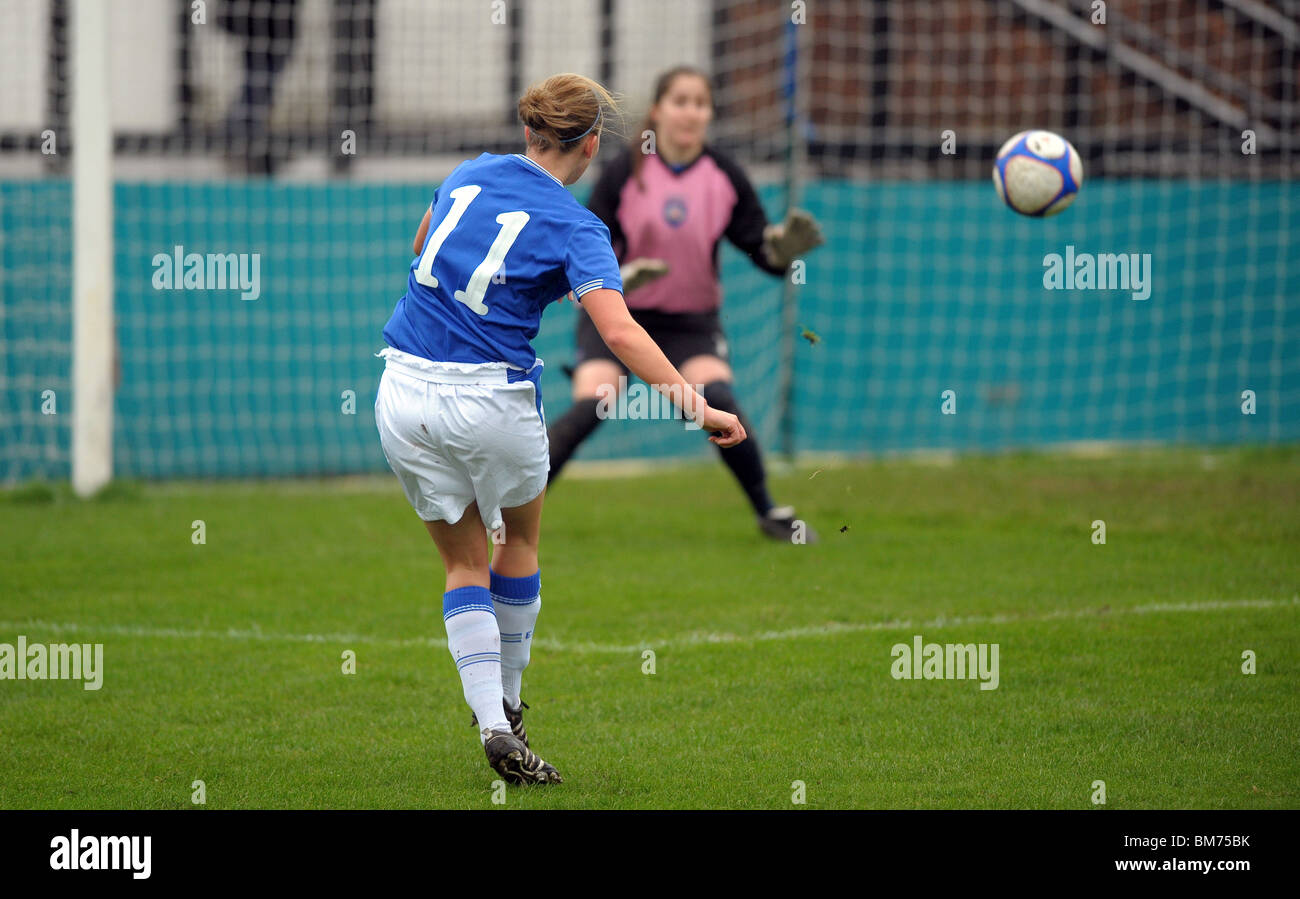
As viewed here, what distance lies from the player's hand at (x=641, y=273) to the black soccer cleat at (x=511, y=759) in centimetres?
351

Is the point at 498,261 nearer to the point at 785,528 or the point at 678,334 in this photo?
the point at 678,334

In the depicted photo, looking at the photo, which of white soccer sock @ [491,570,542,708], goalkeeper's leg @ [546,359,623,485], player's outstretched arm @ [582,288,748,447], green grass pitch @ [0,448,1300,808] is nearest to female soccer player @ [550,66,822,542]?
goalkeeper's leg @ [546,359,623,485]

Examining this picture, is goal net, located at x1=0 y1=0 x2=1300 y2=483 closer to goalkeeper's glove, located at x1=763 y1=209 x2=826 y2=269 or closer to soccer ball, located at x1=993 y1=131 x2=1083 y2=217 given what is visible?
goalkeeper's glove, located at x1=763 y1=209 x2=826 y2=269

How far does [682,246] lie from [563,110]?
150 inches

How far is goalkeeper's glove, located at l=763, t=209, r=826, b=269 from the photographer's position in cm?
746

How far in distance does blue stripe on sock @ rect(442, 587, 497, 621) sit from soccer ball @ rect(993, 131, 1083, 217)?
3.79 meters

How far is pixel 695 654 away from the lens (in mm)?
5824

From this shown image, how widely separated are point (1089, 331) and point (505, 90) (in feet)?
18.5

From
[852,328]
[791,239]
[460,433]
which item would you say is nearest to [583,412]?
[791,239]

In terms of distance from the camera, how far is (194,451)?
11.7 m

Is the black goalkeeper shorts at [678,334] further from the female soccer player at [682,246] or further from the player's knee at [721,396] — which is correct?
the player's knee at [721,396]
